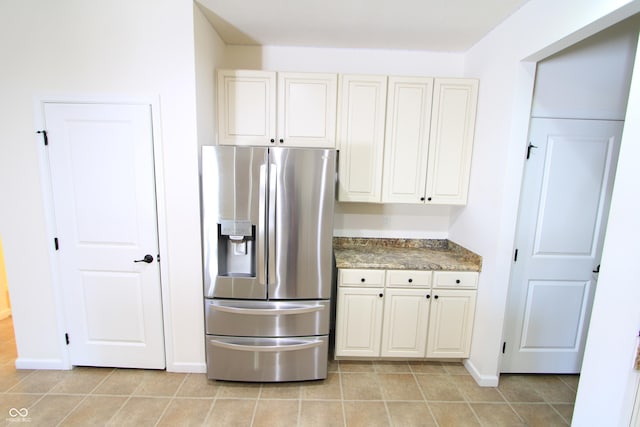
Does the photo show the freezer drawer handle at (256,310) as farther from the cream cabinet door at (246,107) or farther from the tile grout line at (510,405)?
the tile grout line at (510,405)

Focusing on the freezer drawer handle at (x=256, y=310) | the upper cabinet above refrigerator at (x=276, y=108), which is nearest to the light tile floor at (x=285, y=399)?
the freezer drawer handle at (x=256, y=310)

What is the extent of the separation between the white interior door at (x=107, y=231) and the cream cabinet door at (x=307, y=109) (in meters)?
1.03

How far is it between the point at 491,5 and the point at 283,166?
1.75 metres

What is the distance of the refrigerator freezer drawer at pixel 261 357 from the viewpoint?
77.6 inches

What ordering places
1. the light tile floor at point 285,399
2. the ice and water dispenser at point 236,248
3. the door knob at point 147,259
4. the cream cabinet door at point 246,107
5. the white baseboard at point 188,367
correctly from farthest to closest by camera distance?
1. the cream cabinet door at point 246,107
2. the white baseboard at point 188,367
3. the door knob at point 147,259
4. the ice and water dispenser at point 236,248
5. the light tile floor at point 285,399

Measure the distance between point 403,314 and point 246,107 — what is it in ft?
7.17

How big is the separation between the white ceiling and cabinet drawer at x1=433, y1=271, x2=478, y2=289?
1917 mm

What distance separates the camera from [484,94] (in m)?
2.19

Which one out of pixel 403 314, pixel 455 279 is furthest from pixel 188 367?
pixel 455 279

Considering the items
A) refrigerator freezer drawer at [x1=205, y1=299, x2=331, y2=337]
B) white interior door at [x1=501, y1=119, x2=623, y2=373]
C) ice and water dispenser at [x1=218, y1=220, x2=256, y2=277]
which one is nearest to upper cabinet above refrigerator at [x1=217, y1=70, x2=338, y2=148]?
ice and water dispenser at [x1=218, y1=220, x2=256, y2=277]

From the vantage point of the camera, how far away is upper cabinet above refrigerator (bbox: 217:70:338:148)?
7.38ft

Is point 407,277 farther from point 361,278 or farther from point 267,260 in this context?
point 267,260

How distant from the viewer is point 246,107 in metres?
2.28

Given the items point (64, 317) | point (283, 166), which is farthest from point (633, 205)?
point (64, 317)
